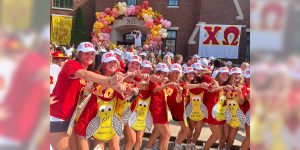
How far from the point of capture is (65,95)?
399 cm

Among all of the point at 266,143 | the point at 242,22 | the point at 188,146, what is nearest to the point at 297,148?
the point at 266,143

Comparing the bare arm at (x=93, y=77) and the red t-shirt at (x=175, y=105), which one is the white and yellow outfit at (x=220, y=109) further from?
the bare arm at (x=93, y=77)

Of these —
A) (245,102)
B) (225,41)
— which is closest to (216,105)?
(245,102)

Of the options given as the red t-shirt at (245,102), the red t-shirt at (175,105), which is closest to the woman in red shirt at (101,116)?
the red t-shirt at (175,105)

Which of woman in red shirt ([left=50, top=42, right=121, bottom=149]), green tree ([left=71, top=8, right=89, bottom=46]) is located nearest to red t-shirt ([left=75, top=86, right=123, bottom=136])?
woman in red shirt ([left=50, top=42, right=121, bottom=149])

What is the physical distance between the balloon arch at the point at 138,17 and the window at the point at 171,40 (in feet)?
4.47

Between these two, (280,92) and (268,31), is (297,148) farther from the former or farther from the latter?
(268,31)

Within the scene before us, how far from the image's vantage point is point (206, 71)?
678cm

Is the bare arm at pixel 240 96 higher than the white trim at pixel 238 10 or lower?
lower

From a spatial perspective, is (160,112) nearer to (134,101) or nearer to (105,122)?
(134,101)

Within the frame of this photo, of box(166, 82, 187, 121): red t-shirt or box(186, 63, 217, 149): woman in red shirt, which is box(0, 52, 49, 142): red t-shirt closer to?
box(166, 82, 187, 121): red t-shirt

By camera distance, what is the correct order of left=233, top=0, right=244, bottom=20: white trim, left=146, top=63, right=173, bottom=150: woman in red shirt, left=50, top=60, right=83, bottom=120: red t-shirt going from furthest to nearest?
1. left=233, top=0, right=244, bottom=20: white trim
2. left=146, top=63, right=173, bottom=150: woman in red shirt
3. left=50, top=60, right=83, bottom=120: red t-shirt

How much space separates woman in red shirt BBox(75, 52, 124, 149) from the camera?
4.26 metres

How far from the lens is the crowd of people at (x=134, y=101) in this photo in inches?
157
